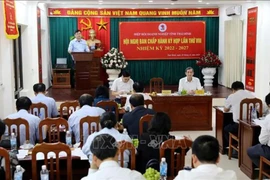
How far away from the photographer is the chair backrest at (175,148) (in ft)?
11.2

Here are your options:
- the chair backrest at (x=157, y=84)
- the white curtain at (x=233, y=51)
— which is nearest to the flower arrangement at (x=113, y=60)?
the chair backrest at (x=157, y=84)

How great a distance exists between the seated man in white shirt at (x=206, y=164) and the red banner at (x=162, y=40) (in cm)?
1150

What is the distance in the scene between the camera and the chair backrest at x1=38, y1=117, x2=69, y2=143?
14.5 ft

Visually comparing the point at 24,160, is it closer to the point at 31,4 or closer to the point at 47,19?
the point at 31,4

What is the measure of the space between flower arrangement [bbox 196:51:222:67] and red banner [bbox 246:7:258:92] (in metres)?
1.90

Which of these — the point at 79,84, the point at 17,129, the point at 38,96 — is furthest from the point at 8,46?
the point at 79,84

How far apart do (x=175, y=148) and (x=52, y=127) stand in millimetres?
2030

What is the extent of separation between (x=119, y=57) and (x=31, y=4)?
3663 millimetres

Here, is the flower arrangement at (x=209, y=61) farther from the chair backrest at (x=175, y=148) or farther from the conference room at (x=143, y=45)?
the chair backrest at (x=175, y=148)

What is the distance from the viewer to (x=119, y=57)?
42.5ft

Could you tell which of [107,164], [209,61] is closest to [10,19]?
[107,164]

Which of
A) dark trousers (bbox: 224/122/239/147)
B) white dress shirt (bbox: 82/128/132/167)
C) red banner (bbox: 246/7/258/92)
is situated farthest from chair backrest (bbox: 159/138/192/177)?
red banner (bbox: 246/7/258/92)

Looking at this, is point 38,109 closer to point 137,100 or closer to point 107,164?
point 137,100

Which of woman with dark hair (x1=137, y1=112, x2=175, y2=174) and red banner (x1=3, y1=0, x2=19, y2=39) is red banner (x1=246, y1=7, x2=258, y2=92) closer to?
red banner (x1=3, y1=0, x2=19, y2=39)
